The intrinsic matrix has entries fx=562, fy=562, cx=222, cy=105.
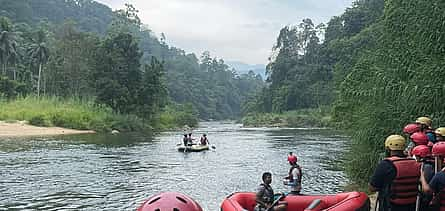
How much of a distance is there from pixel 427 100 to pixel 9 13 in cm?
11186

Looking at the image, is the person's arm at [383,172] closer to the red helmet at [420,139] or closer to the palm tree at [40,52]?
the red helmet at [420,139]

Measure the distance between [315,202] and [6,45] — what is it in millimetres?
68909

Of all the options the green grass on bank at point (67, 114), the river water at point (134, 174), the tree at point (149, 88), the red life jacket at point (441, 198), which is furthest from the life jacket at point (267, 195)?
the tree at point (149, 88)

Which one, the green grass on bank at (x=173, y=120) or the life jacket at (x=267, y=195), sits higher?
the life jacket at (x=267, y=195)

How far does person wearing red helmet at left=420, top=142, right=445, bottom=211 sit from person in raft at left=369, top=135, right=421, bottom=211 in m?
0.15

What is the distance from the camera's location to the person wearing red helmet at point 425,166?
6.23 m

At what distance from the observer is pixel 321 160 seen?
26.1m

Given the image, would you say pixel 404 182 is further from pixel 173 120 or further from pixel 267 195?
pixel 173 120

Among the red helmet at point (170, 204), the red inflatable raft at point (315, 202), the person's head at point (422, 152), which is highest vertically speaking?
the person's head at point (422, 152)

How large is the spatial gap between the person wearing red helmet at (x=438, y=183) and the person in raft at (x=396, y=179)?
0.51 feet

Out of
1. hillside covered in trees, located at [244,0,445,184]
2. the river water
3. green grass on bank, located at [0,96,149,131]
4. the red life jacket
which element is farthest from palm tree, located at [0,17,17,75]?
the red life jacket

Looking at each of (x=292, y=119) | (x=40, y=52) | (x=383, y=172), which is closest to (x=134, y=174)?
(x=383, y=172)

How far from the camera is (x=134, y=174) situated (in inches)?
853

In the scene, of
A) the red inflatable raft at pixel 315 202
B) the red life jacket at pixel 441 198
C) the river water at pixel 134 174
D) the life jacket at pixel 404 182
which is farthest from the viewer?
the river water at pixel 134 174
